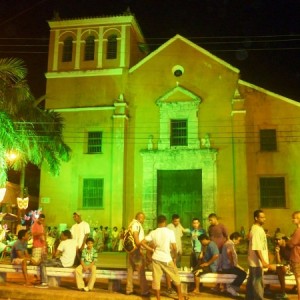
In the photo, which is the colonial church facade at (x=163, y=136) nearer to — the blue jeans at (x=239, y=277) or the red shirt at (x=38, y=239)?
the red shirt at (x=38, y=239)

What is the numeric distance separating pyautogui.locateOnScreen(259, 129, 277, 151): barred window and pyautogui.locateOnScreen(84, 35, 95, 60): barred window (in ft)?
34.3

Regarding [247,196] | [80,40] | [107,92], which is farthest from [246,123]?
[80,40]

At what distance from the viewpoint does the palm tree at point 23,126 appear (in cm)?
1409

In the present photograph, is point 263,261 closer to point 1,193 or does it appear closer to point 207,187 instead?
point 1,193

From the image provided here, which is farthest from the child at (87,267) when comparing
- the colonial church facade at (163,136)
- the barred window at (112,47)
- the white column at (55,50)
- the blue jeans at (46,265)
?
the white column at (55,50)

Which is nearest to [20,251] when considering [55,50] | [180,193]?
[180,193]

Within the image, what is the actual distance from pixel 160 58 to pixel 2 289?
17.1 metres

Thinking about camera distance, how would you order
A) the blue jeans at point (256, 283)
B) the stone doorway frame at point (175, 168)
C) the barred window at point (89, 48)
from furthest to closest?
1. the barred window at point (89, 48)
2. the stone doorway frame at point (175, 168)
3. the blue jeans at point (256, 283)

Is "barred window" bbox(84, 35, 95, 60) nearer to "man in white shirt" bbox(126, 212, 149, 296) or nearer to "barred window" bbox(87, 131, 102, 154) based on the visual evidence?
"barred window" bbox(87, 131, 102, 154)

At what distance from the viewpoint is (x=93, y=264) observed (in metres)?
10.3

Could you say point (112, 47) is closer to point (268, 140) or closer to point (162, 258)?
point (268, 140)

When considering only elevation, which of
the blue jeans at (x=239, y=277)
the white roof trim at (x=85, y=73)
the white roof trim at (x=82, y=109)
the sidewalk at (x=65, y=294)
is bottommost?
the sidewalk at (x=65, y=294)

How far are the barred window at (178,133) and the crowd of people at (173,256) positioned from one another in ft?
41.1

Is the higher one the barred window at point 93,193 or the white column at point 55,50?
the white column at point 55,50
